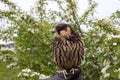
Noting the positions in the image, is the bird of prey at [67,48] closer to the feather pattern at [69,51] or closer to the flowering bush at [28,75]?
the feather pattern at [69,51]

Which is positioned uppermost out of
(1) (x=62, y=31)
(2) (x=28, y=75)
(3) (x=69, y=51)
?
(1) (x=62, y=31)

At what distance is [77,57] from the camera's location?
475cm

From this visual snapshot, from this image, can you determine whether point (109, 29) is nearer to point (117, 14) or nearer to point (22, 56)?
point (117, 14)

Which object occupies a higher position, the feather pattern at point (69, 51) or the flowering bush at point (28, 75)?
the feather pattern at point (69, 51)

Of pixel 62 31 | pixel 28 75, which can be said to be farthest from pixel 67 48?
pixel 28 75

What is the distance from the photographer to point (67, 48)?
464cm

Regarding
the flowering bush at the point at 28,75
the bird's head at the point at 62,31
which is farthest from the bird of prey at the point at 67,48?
the flowering bush at the point at 28,75

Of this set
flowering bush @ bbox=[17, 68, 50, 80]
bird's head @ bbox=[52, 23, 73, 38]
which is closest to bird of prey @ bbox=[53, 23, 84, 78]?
bird's head @ bbox=[52, 23, 73, 38]

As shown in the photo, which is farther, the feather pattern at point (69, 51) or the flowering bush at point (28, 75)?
the flowering bush at point (28, 75)

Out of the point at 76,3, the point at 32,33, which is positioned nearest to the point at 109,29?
the point at 76,3

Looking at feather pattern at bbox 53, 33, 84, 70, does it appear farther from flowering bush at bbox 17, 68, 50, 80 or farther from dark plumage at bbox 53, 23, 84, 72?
flowering bush at bbox 17, 68, 50, 80

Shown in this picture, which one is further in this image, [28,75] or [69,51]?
[28,75]

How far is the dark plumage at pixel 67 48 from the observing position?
464 centimetres

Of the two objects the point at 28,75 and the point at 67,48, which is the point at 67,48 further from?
the point at 28,75
